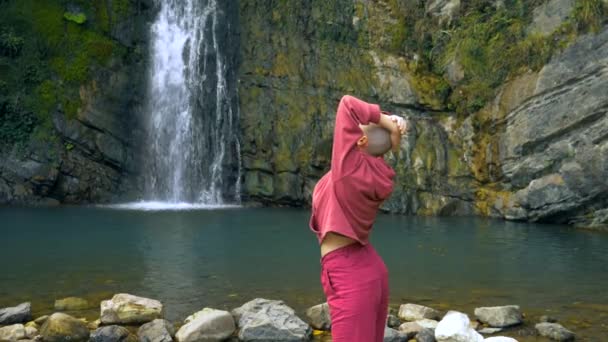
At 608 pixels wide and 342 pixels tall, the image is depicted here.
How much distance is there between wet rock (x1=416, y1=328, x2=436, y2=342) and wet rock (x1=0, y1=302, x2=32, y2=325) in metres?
4.32

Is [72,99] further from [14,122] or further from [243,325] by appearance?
[243,325]

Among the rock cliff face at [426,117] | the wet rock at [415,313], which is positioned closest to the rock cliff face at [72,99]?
the rock cliff face at [426,117]

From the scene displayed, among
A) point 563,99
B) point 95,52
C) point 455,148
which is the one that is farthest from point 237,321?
point 95,52

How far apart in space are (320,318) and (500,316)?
2.06 metres

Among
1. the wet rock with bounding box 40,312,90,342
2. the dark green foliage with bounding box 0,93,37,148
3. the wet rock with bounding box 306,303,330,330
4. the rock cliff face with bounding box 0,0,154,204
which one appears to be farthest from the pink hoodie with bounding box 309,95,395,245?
the dark green foliage with bounding box 0,93,37,148

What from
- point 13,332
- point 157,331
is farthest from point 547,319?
point 13,332

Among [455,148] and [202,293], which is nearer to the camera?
[202,293]

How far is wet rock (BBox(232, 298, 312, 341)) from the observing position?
7.48 m

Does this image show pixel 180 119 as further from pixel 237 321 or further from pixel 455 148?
pixel 237 321

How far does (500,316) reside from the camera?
8203 mm

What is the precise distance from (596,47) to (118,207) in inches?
559

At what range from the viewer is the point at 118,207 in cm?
2188

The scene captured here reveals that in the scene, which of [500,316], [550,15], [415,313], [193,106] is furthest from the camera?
[193,106]

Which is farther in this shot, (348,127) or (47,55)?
(47,55)
